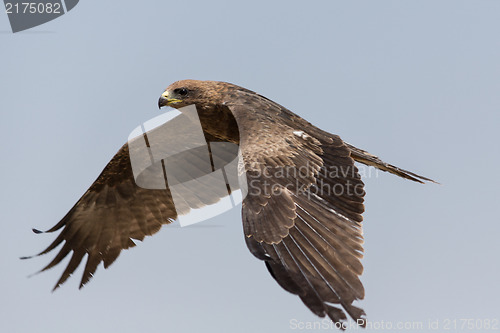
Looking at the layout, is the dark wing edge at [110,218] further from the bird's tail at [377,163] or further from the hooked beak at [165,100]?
the bird's tail at [377,163]


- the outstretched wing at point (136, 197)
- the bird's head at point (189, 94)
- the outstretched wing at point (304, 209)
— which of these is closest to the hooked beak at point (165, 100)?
the bird's head at point (189, 94)

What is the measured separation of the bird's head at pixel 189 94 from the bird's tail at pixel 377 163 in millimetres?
1789

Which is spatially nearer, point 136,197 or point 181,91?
point 181,91

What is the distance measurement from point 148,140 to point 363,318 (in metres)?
5.08

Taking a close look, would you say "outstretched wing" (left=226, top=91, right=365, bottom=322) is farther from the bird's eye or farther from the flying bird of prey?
the bird's eye

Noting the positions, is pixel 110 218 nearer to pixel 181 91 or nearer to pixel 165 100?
pixel 165 100

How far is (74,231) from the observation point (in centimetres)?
1056

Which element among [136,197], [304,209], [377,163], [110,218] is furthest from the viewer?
[136,197]

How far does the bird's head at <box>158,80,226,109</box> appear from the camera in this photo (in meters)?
9.80

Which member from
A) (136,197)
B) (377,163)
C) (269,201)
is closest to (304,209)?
(269,201)

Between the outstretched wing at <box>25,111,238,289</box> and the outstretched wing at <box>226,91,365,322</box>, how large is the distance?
1933 mm

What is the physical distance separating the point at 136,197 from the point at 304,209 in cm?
382

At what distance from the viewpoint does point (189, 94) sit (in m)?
9.90

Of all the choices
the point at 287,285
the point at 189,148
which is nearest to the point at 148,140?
the point at 189,148
